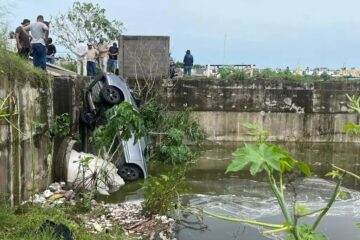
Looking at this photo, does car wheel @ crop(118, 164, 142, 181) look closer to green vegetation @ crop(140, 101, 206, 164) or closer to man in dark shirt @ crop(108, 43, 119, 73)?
green vegetation @ crop(140, 101, 206, 164)

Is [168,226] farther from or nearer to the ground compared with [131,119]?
nearer to the ground

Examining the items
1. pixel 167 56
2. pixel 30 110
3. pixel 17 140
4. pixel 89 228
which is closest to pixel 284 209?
pixel 89 228

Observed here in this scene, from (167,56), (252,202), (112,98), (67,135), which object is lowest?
(252,202)

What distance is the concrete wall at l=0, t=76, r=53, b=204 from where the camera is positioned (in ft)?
19.2

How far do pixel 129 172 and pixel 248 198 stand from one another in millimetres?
2304

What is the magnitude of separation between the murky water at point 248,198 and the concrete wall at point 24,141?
4.49ft

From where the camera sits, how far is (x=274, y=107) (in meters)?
15.3

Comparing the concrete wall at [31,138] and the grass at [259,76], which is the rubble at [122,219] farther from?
the grass at [259,76]

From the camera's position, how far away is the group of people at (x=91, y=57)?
13000 mm

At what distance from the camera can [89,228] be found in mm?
5664

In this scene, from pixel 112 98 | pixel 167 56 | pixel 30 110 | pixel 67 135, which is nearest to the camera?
pixel 30 110

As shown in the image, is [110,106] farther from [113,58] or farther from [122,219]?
[113,58]

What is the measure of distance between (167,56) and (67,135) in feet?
19.9

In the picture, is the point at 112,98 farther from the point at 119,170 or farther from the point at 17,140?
the point at 17,140
